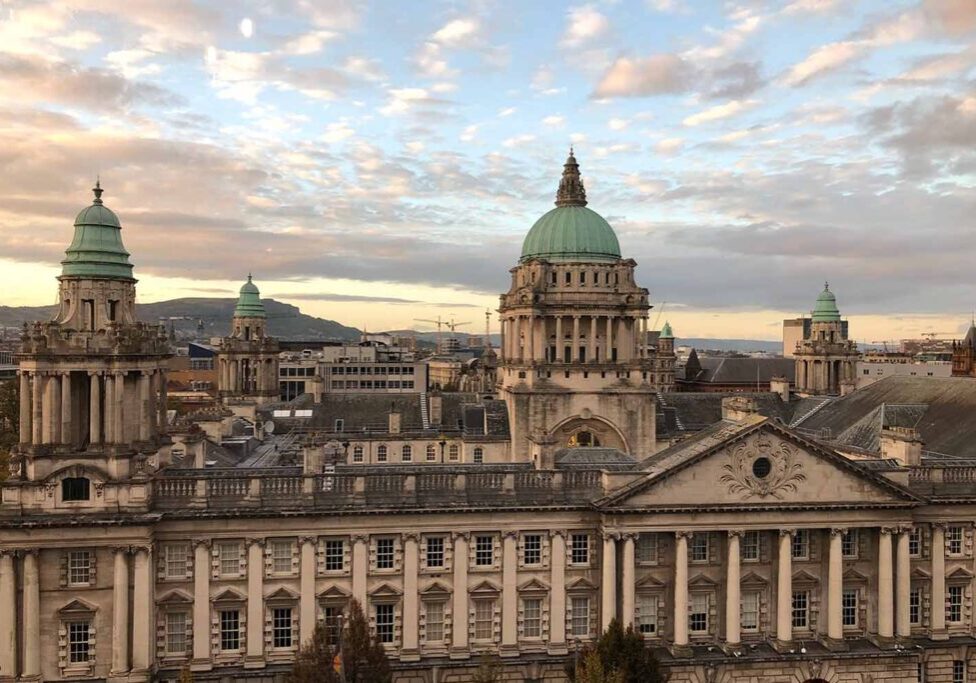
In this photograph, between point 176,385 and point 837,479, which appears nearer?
point 837,479

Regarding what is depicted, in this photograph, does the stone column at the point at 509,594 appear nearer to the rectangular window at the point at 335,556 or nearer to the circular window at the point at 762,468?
the rectangular window at the point at 335,556

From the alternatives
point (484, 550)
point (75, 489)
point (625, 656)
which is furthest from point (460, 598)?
point (75, 489)

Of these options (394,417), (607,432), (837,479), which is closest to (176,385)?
(394,417)

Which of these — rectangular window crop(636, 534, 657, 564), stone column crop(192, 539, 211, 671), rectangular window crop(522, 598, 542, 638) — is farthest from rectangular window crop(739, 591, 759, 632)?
stone column crop(192, 539, 211, 671)

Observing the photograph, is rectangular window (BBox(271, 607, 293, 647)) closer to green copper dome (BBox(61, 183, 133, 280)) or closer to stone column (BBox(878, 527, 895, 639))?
green copper dome (BBox(61, 183, 133, 280))

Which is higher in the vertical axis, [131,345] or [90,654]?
[131,345]

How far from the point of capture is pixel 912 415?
64812 mm

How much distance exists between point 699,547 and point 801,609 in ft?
22.5

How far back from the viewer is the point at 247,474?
4431 cm

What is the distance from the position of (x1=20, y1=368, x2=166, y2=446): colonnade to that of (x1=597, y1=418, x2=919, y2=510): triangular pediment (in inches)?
961

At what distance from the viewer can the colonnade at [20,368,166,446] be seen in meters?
41.6

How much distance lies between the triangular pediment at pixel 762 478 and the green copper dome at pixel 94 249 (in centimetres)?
2769

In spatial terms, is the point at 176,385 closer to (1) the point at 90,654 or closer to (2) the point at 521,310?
(2) the point at 521,310

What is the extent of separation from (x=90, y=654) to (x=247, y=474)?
35.7 ft
